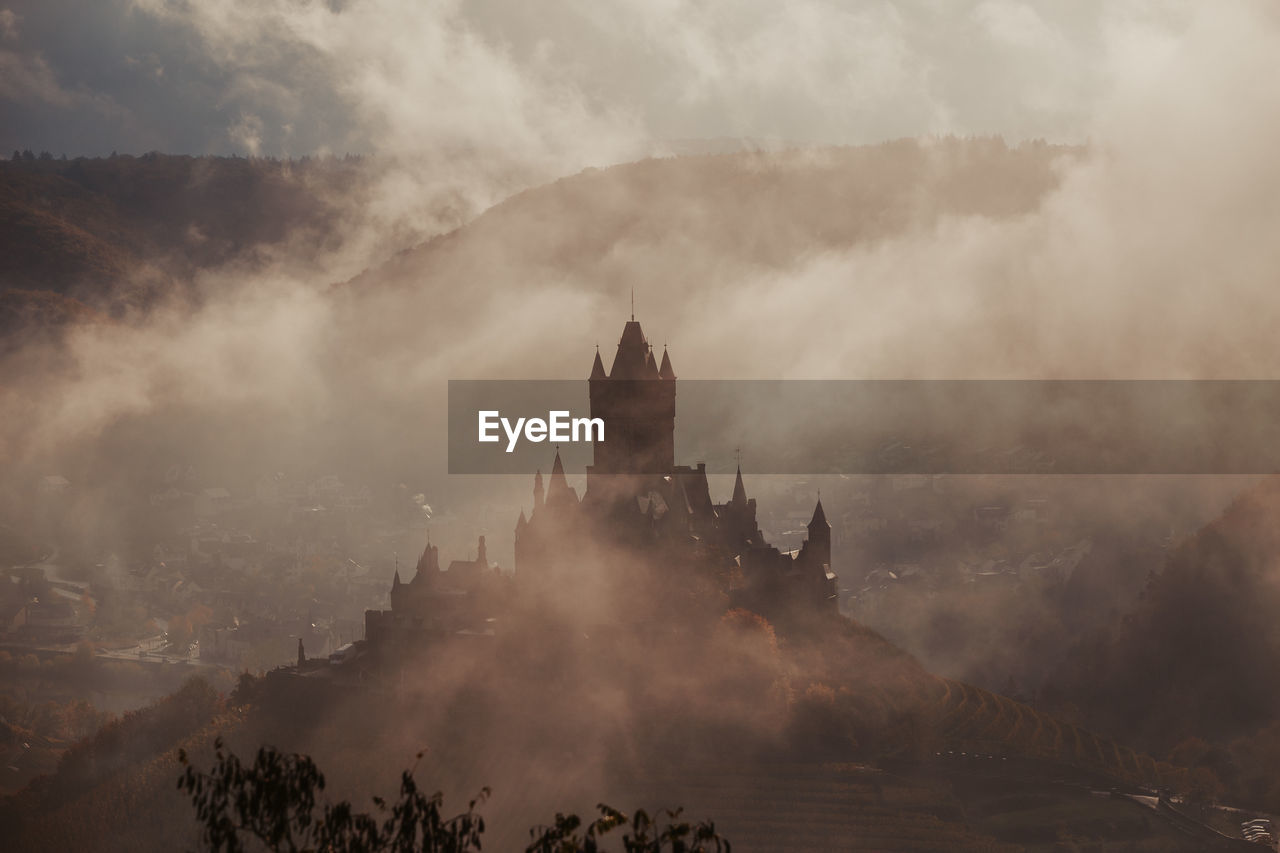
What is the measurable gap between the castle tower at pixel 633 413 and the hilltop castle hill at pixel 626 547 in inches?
2.5

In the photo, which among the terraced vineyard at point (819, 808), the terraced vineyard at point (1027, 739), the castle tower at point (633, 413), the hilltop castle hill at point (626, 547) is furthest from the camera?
the castle tower at point (633, 413)

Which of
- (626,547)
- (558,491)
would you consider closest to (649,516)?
(626,547)

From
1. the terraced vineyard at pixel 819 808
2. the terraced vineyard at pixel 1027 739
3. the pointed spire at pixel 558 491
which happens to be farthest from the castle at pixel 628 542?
the terraced vineyard at pixel 819 808

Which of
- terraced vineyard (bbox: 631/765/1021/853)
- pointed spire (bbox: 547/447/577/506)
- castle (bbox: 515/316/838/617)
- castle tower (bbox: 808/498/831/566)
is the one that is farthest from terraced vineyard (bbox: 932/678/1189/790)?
pointed spire (bbox: 547/447/577/506)

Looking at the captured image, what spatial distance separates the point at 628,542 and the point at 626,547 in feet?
1.05

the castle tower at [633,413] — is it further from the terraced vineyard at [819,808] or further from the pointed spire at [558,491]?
the terraced vineyard at [819,808]

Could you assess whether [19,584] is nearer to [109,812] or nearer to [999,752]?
[109,812]

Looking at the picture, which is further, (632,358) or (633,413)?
(632,358)

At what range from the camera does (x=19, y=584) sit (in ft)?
648

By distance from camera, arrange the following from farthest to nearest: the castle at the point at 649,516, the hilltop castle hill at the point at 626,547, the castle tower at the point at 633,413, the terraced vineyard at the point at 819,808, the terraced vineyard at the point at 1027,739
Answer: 1. the castle tower at the point at 633,413
2. the terraced vineyard at the point at 1027,739
3. the castle at the point at 649,516
4. the hilltop castle hill at the point at 626,547
5. the terraced vineyard at the point at 819,808

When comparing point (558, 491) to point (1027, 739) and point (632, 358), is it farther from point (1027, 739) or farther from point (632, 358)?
point (1027, 739)

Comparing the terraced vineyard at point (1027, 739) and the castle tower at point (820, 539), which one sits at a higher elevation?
the castle tower at point (820, 539)

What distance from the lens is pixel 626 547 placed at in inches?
3263

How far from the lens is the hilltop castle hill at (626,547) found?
271ft
